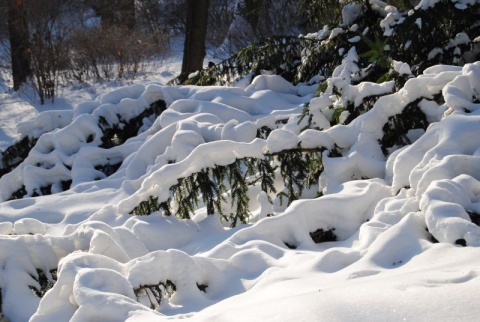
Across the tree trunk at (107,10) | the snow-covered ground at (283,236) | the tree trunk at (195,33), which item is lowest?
the snow-covered ground at (283,236)

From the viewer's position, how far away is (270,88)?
6.51 meters

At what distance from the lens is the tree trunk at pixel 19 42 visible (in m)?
13.1

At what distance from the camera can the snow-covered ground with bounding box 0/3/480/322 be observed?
79.6 inches

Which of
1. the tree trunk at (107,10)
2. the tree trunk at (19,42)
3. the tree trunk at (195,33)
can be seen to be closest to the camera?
the tree trunk at (195,33)

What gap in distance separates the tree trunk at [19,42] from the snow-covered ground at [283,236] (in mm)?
8407

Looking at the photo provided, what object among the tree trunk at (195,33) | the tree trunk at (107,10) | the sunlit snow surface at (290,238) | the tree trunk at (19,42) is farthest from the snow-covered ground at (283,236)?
the tree trunk at (107,10)

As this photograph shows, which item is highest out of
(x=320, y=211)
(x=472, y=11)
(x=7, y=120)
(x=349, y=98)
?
(x=472, y=11)

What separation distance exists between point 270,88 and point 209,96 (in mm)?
768

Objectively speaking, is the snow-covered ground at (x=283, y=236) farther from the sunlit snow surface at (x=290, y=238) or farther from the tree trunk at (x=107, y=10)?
the tree trunk at (x=107, y=10)

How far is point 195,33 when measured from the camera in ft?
32.7

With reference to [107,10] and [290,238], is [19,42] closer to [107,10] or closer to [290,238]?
[107,10]

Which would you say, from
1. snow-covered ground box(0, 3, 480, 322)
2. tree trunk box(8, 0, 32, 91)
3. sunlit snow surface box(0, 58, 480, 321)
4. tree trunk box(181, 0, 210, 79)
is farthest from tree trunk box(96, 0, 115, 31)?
sunlit snow surface box(0, 58, 480, 321)

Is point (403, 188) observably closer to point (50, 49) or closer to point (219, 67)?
point (219, 67)

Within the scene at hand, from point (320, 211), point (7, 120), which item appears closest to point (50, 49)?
point (7, 120)
